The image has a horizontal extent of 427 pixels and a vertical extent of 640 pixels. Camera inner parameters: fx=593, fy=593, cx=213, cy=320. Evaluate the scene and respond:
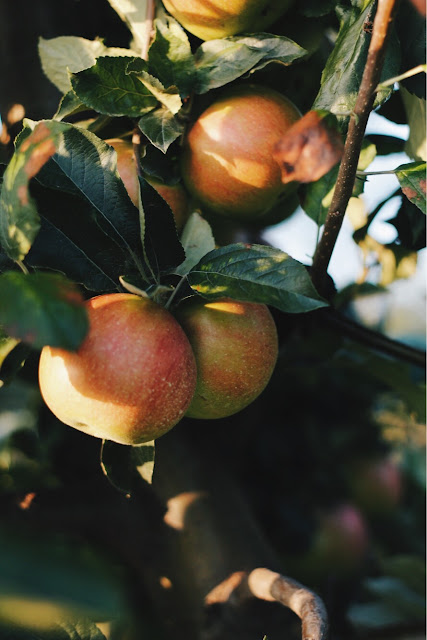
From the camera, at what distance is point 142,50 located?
2.04 feet

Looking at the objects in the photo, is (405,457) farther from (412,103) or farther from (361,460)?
(412,103)

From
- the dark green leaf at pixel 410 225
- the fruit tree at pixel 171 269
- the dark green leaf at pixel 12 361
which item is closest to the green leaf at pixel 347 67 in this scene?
the fruit tree at pixel 171 269

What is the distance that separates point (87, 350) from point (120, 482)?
17cm

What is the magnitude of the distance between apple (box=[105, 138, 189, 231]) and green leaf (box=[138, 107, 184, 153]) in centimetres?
4

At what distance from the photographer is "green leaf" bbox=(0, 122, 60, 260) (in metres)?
0.41

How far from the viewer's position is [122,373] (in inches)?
18.5

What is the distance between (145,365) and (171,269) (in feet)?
0.38

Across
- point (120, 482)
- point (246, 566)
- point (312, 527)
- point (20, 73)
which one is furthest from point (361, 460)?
point (20, 73)

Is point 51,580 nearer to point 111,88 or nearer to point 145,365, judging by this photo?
point 145,365

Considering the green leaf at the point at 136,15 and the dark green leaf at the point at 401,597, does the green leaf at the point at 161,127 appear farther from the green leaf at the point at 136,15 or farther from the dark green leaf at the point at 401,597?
the dark green leaf at the point at 401,597

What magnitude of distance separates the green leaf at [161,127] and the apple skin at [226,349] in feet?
0.51

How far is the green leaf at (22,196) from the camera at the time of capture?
1.36ft

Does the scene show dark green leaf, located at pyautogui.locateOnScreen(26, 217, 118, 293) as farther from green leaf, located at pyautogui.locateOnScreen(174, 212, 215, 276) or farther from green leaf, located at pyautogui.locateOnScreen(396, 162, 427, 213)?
green leaf, located at pyautogui.locateOnScreen(396, 162, 427, 213)

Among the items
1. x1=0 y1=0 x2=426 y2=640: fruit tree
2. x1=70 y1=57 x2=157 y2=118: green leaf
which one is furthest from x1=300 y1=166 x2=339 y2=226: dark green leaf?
x1=70 y1=57 x2=157 y2=118: green leaf
